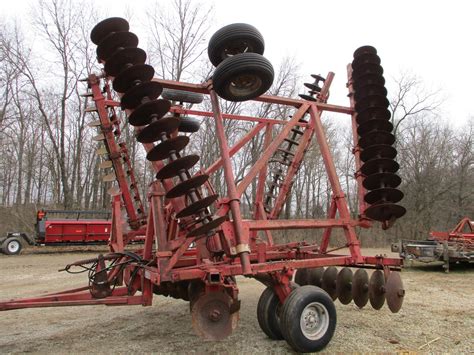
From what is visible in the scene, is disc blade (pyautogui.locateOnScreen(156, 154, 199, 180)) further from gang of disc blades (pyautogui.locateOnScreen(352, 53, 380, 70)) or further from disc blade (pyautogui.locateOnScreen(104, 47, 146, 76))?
gang of disc blades (pyautogui.locateOnScreen(352, 53, 380, 70))

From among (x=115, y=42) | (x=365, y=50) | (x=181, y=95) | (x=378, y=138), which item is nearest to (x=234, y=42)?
(x=115, y=42)

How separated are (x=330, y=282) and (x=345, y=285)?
0.37 m

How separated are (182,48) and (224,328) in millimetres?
24624

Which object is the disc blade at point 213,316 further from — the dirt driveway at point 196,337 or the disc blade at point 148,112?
the disc blade at point 148,112

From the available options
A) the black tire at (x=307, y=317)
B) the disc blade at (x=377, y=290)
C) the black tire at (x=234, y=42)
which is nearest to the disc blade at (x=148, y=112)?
the black tire at (x=234, y=42)

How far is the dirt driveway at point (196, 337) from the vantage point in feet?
15.9

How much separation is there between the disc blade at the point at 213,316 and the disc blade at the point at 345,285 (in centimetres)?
235

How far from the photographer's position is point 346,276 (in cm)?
593

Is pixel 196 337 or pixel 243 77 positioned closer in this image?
pixel 243 77

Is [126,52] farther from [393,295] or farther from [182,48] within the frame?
[182,48]

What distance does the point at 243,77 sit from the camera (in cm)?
Answer: 466

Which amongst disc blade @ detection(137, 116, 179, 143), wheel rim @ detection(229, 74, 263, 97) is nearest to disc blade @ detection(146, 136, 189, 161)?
disc blade @ detection(137, 116, 179, 143)

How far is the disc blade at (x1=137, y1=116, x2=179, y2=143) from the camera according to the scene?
4.36 meters

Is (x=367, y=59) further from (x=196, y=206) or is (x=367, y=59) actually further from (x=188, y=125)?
(x=196, y=206)
